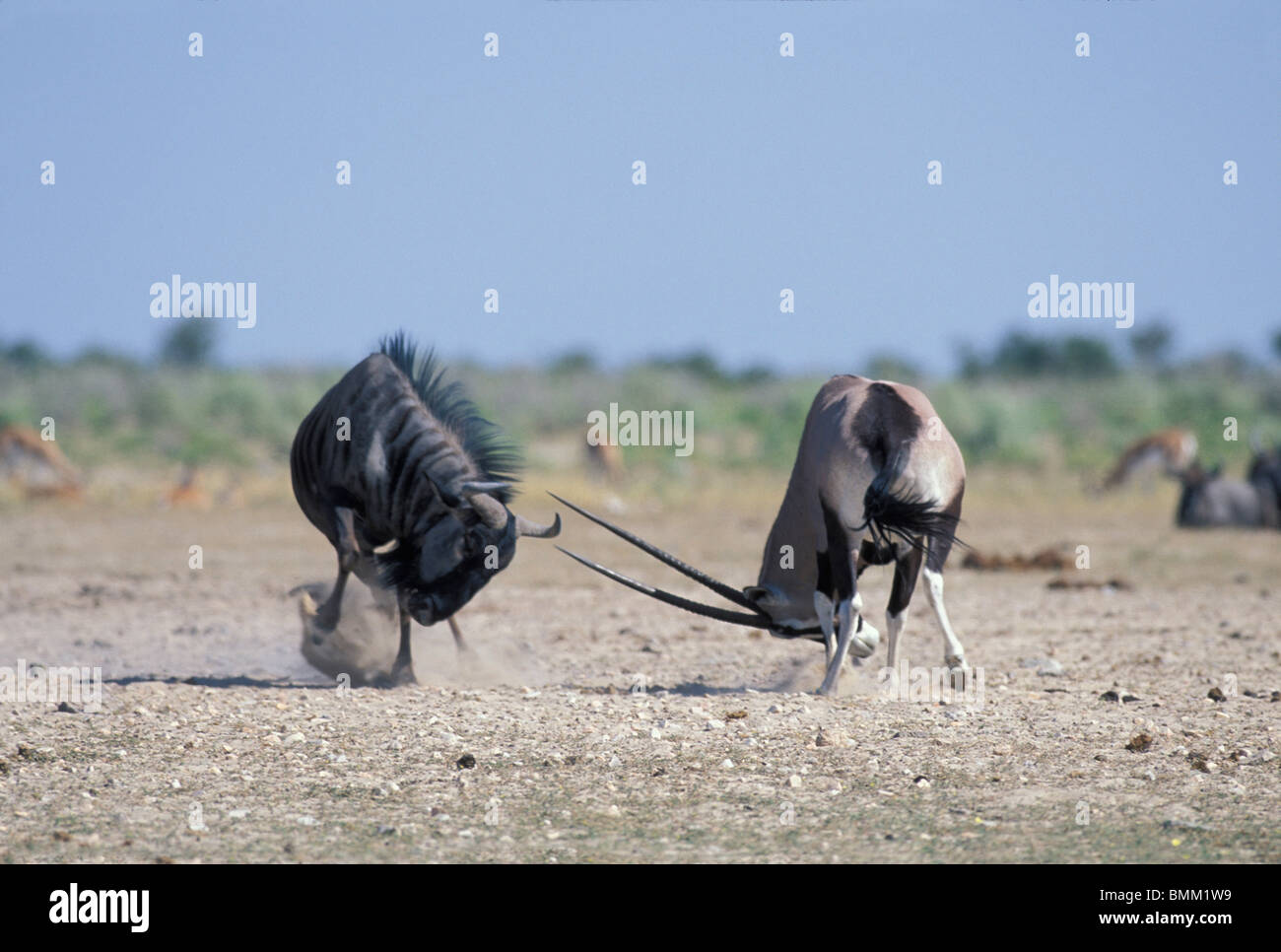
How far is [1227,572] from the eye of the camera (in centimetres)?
1631

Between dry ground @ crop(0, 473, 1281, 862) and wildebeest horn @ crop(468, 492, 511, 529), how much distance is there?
1.00 meters

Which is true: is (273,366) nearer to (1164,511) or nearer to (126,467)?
(126,467)

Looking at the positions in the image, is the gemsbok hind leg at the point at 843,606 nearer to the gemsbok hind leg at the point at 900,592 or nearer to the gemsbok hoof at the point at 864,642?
the gemsbok hoof at the point at 864,642

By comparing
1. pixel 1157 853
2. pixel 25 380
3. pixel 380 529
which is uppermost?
pixel 25 380

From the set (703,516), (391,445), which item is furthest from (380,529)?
(703,516)

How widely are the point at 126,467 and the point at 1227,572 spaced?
2282 cm

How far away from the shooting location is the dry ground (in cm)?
596

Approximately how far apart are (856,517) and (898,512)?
29 centimetres

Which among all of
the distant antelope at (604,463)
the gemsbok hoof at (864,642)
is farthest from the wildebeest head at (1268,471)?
the gemsbok hoof at (864,642)

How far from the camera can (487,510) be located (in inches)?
348

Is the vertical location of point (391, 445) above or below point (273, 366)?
below

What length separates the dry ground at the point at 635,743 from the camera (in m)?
5.96
